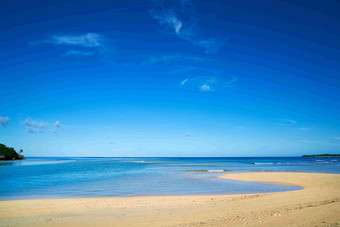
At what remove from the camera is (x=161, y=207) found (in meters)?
12.9

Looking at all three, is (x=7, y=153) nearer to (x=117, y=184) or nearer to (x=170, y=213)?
(x=117, y=184)

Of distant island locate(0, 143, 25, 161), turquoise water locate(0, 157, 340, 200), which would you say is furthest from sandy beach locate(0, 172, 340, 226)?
distant island locate(0, 143, 25, 161)

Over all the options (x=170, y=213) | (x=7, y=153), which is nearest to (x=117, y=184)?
(x=170, y=213)

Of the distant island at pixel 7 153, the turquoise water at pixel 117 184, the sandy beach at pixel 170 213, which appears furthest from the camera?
the distant island at pixel 7 153

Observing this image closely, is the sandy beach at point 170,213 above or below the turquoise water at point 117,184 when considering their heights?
above

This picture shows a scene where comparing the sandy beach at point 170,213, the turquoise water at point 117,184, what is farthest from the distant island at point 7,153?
the sandy beach at point 170,213

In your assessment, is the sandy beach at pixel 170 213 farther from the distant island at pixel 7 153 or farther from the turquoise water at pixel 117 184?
the distant island at pixel 7 153

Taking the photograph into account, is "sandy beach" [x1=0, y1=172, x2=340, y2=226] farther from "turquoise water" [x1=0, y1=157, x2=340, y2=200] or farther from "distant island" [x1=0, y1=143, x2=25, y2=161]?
"distant island" [x1=0, y1=143, x2=25, y2=161]

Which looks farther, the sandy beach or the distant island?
the distant island

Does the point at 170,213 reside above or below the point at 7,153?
below

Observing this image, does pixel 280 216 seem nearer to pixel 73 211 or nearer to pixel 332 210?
pixel 332 210

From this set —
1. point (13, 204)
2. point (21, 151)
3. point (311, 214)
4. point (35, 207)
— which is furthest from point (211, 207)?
point (21, 151)

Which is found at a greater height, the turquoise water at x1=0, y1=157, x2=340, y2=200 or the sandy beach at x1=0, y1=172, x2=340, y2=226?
the sandy beach at x1=0, y1=172, x2=340, y2=226

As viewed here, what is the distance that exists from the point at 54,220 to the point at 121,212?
10.5 feet
